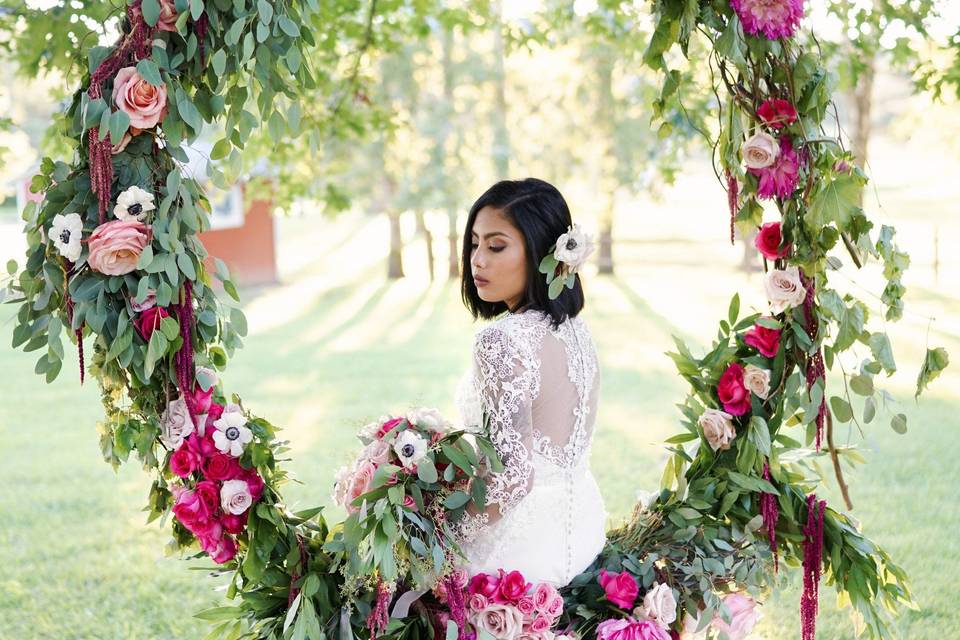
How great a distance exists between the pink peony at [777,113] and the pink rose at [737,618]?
1326mm

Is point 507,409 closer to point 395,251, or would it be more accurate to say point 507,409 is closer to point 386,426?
point 386,426

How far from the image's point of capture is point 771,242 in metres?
2.68

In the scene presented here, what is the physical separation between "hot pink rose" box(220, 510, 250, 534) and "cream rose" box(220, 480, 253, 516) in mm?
21

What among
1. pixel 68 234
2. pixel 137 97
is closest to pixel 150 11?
pixel 137 97

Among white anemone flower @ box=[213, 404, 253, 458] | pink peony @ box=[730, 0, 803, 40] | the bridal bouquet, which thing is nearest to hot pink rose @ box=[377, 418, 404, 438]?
the bridal bouquet

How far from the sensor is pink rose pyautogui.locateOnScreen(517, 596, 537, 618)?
2.44 meters

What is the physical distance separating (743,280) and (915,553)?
14.3m

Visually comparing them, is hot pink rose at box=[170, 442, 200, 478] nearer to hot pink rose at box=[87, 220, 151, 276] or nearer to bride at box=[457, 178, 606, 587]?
hot pink rose at box=[87, 220, 151, 276]

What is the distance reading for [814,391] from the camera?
261 cm

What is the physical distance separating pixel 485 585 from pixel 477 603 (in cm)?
5

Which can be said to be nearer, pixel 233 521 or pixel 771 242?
pixel 233 521

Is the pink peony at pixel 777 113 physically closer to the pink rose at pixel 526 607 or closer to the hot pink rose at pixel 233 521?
the pink rose at pixel 526 607

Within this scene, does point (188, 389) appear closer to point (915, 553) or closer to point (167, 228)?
point (167, 228)

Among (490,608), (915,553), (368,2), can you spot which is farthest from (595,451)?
(490,608)
